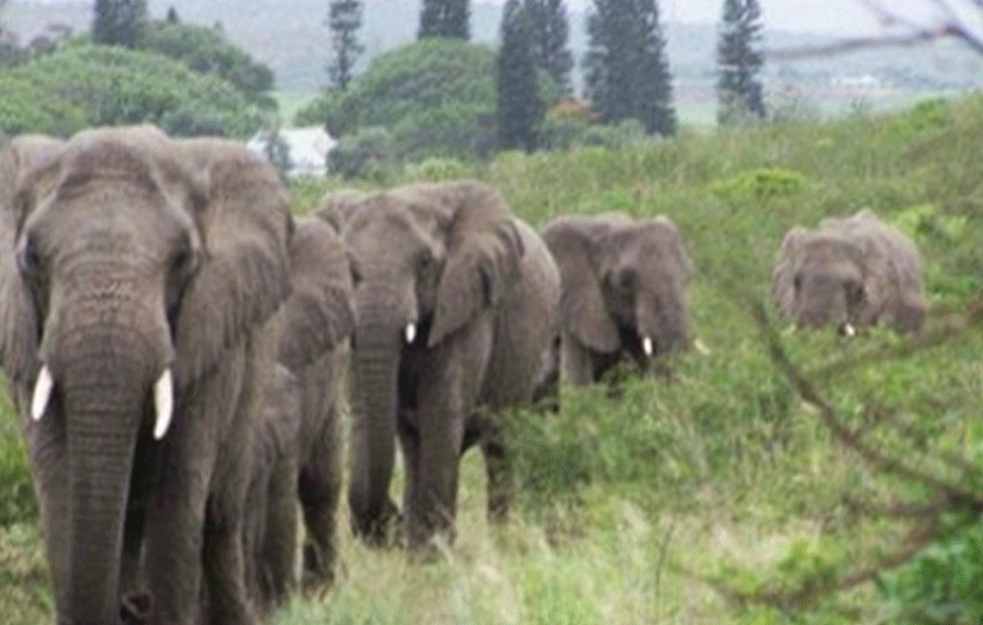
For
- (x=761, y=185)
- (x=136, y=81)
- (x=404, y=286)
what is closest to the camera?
(x=404, y=286)

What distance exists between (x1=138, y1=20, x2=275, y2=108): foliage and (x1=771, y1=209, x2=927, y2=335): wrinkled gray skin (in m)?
68.8

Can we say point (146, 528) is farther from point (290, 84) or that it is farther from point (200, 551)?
point (290, 84)

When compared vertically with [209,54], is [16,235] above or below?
above

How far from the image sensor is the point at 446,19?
8238cm

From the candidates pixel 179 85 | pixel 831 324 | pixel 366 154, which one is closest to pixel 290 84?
pixel 179 85

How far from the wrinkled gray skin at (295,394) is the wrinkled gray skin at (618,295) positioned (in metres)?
5.86

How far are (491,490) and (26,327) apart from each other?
659 centimetres

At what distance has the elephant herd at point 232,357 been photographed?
7.55m

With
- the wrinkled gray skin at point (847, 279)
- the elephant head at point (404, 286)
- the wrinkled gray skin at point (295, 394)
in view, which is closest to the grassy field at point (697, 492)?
the wrinkled gray skin at point (295, 394)

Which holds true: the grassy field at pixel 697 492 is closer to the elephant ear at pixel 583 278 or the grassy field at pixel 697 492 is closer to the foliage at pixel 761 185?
Result: the elephant ear at pixel 583 278

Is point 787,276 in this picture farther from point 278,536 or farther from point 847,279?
point 278,536

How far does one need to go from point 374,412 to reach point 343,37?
76.2 m

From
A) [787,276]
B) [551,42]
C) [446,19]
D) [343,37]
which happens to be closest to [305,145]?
→ [551,42]

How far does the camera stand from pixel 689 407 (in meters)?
13.0
